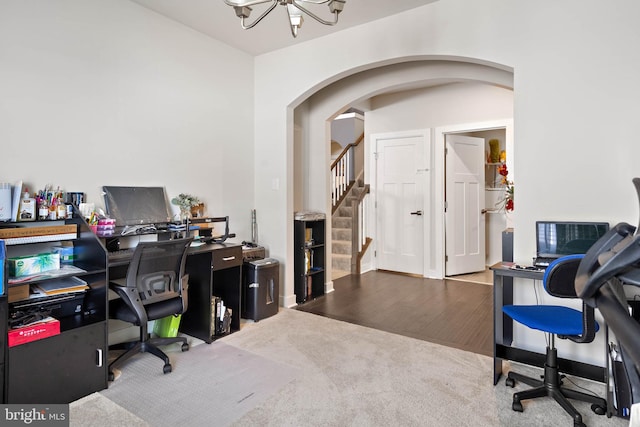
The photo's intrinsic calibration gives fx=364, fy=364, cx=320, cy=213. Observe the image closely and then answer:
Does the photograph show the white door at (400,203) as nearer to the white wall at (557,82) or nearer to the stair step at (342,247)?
the stair step at (342,247)

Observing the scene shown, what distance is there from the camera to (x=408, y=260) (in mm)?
5598

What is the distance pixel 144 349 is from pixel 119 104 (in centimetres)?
192

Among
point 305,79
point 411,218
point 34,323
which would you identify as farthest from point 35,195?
point 411,218

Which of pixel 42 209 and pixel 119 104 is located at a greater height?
pixel 119 104

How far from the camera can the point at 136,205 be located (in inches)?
118

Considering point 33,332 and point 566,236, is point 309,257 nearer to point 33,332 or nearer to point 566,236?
point 566,236

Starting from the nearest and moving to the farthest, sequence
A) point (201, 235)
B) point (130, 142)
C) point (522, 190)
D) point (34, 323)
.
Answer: point (34, 323) → point (522, 190) → point (130, 142) → point (201, 235)

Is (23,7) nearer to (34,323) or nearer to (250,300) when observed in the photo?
(34,323)

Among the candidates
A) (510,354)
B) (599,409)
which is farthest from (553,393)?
(510,354)

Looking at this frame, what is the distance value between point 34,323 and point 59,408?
51 centimetres

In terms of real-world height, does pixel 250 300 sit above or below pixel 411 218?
below

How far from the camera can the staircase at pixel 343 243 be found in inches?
225

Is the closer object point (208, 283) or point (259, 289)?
point (208, 283)

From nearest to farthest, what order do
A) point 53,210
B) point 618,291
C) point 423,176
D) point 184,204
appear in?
point 618,291 → point 53,210 → point 184,204 → point 423,176
